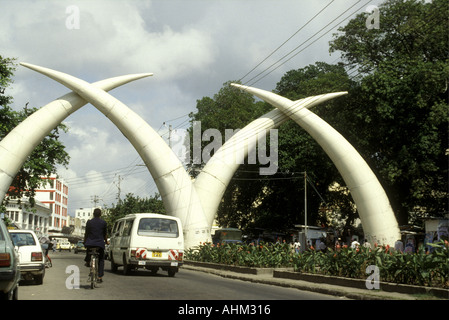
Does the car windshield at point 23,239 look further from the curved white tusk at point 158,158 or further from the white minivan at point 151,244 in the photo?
the curved white tusk at point 158,158

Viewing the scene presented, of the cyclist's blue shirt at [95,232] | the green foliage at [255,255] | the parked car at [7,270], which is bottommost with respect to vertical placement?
the green foliage at [255,255]

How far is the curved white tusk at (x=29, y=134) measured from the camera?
112 ft

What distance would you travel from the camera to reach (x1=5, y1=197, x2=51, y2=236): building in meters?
94.7

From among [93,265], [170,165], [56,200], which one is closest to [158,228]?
[93,265]

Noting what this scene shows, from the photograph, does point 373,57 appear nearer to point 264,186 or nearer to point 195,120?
point 264,186

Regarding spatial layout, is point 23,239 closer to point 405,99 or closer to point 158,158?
point 158,158

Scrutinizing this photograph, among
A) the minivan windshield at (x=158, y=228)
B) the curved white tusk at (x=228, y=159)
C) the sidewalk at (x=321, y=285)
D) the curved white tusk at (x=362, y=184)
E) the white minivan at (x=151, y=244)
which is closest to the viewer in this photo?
the sidewalk at (x=321, y=285)

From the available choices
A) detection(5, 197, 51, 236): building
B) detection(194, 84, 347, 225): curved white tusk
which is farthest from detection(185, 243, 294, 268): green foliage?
detection(5, 197, 51, 236): building

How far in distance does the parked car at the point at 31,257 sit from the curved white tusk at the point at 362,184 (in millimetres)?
21802

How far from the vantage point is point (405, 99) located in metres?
35.1

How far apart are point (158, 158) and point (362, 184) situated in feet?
40.2

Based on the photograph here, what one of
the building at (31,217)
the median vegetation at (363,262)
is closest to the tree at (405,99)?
the median vegetation at (363,262)
